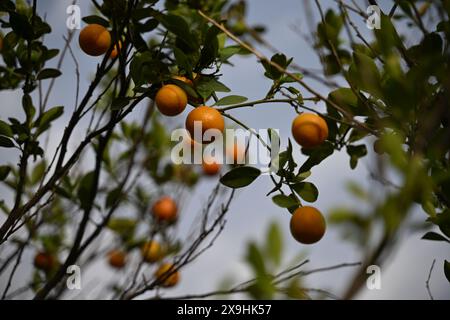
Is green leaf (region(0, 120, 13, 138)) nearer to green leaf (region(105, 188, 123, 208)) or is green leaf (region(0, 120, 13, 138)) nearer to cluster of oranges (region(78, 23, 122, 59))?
cluster of oranges (region(78, 23, 122, 59))

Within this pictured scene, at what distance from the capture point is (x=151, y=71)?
0.84 metres

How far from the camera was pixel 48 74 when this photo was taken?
1.07 meters

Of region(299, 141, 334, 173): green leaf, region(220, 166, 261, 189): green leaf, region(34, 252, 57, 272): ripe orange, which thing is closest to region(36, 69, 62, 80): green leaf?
region(220, 166, 261, 189): green leaf

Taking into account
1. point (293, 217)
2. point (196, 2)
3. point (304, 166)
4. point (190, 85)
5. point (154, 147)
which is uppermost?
point (196, 2)

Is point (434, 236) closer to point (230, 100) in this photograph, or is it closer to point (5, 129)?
point (230, 100)

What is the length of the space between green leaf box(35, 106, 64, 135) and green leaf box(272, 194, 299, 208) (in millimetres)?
607

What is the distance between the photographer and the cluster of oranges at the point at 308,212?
0.73 meters

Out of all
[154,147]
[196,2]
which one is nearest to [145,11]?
[196,2]

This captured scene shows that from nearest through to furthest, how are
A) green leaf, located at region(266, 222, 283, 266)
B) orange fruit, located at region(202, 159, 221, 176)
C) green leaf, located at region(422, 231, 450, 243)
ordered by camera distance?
green leaf, located at region(266, 222, 283, 266)
green leaf, located at region(422, 231, 450, 243)
orange fruit, located at region(202, 159, 221, 176)

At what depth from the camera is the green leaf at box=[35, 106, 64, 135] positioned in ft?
3.50

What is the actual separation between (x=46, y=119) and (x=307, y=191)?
0.66m

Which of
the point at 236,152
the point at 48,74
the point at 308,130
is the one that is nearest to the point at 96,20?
the point at 48,74

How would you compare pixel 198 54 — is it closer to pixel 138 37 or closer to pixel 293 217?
pixel 138 37
